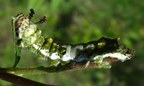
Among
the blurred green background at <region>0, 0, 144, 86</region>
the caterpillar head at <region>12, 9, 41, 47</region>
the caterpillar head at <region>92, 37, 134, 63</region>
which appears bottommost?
the caterpillar head at <region>92, 37, 134, 63</region>

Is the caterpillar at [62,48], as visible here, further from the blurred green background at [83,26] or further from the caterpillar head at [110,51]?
the blurred green background at [83,26]

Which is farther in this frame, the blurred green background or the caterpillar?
the blurred green background

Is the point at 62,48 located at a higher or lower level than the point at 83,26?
lower

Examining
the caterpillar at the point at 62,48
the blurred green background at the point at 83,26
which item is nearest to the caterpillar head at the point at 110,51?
the caterpillar at the point at 62,48

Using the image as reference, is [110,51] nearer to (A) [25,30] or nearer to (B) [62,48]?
(B) [62,48]

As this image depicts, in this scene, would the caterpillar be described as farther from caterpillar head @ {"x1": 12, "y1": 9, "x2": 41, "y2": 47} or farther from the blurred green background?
the blurred green background

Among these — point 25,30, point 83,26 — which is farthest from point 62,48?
point 83,26

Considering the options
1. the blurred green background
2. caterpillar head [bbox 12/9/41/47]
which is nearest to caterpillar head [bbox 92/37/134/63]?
caterpillar head [bbox 12/9/41/47]
